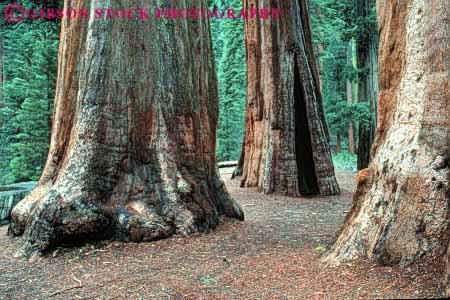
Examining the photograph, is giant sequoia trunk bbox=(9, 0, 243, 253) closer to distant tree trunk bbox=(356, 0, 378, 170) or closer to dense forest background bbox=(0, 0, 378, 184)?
dense forest background bbox=(0, 0, 378, 184)

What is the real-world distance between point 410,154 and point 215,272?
1.81 m

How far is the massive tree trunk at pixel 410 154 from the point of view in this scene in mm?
2994

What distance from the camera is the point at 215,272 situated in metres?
3.79

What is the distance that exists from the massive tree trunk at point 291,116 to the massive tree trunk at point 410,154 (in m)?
5.41

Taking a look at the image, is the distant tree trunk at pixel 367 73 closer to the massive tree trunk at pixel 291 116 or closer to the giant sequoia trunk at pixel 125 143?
the massive tree trunk at pixel 291 116

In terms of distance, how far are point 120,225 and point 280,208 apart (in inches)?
→ 135

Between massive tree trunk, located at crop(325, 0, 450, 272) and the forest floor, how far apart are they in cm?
18

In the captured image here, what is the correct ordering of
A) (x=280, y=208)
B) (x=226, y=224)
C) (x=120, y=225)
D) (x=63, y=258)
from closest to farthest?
(x=63, y=258)
(x=120, y=225)
(x=226, y=224)
(x=280, y=208)

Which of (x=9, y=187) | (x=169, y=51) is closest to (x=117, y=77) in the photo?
(x=169, y=51)

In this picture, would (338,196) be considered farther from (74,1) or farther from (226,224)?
(74,1)

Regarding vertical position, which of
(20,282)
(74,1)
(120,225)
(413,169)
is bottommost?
(20,282)

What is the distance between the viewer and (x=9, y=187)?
8312mm

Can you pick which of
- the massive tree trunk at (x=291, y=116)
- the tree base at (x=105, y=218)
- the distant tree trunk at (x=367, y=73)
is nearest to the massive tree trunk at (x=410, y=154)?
the tree base at (x=105, y=218)

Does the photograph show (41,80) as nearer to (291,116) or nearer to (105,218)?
(291,116)
